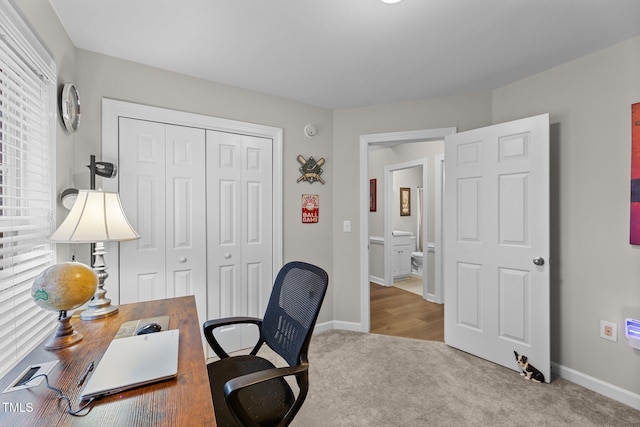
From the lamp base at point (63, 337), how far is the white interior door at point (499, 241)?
2.67 m

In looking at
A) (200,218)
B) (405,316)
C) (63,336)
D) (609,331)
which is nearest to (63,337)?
(63,336)

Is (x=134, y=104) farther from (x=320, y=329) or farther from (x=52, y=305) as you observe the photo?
(x=320, y=329)

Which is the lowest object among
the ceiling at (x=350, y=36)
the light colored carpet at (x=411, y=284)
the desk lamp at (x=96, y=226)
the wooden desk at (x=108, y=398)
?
the light colored carpet at (x=411, y=284)

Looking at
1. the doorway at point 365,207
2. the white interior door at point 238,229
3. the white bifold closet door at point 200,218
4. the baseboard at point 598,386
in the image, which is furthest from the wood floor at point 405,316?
the white bifold closet door at point 200,218

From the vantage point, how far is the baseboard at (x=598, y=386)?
1.97 m

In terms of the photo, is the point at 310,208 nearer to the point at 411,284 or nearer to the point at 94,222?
the point at 94,222

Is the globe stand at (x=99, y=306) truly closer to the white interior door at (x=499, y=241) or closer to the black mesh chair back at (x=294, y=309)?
the black mesh chair back at (x=294, y=309)

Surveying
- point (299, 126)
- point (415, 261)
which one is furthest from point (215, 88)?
point (415, 261)

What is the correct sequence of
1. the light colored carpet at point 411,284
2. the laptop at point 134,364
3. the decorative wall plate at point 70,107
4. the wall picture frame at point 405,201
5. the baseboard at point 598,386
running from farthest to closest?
1. the wall picture frame at point 405,201
2. the light colored carpet at point 411,284
3. the baseboard at point 598,386
4. the decorative wall plate at point 70,107
5. the laptop at point 134,364

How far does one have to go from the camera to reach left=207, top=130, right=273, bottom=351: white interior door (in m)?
2.57

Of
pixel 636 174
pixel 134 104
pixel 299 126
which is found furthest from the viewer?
pixel 299 126

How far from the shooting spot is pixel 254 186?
2.77m

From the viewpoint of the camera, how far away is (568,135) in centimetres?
227

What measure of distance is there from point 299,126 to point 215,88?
82 centimetres
